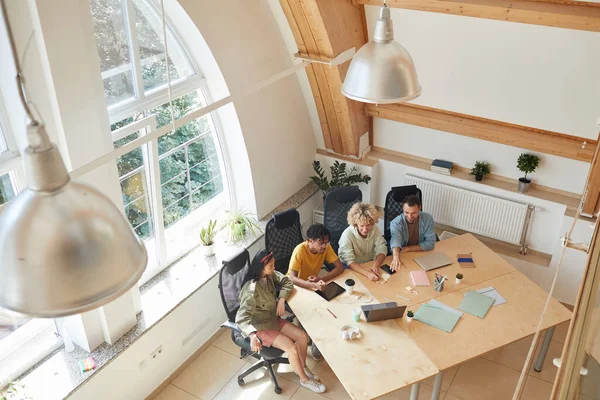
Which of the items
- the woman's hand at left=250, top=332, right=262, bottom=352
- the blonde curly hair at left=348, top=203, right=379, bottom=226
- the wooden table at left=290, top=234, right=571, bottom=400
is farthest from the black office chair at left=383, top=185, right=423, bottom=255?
the woman's hand at left=250, top=332, right=262, bottom=352

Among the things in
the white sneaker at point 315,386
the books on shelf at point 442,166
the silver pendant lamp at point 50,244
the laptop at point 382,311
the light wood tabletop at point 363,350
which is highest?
the silver pendant lamp at point 50,244

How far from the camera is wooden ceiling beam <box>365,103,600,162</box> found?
570 centimetres

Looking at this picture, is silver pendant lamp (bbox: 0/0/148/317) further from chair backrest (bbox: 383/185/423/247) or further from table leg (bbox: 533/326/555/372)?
chair backrest (bbox: 383/185/423/247)

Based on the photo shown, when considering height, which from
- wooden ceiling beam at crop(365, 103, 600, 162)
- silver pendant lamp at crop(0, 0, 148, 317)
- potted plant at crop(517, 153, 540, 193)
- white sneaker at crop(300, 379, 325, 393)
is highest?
silver pendant lamp at crop(0, 0, 148, 317)

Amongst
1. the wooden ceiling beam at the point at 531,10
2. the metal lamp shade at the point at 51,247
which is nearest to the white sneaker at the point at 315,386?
the wooden ceiling beam at the point at 531,10

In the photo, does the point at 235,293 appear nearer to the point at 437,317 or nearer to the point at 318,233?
the point at 318,233

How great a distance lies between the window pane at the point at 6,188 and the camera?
412cm

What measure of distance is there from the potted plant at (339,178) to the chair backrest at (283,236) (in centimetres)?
127

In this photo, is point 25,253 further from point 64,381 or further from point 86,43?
point 64,381

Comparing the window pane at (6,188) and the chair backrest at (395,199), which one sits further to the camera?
the chair backrest at (395,199)

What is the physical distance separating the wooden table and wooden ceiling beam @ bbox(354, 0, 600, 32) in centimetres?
224

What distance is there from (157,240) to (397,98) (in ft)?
10.9

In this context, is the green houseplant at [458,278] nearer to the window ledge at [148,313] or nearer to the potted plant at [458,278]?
the potted plant at [458,278]

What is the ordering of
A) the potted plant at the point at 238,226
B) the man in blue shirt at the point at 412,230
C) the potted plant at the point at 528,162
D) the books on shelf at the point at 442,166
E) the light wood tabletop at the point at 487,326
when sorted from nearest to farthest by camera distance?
1. the light wood tabletop at the point at 487,326
2. the man in blue shirt at the point at 412,230
3. the potted plant at the point at 528,162
4. the potted plant at the point at 238,226
5. the books on shelf at the point at 442,166
